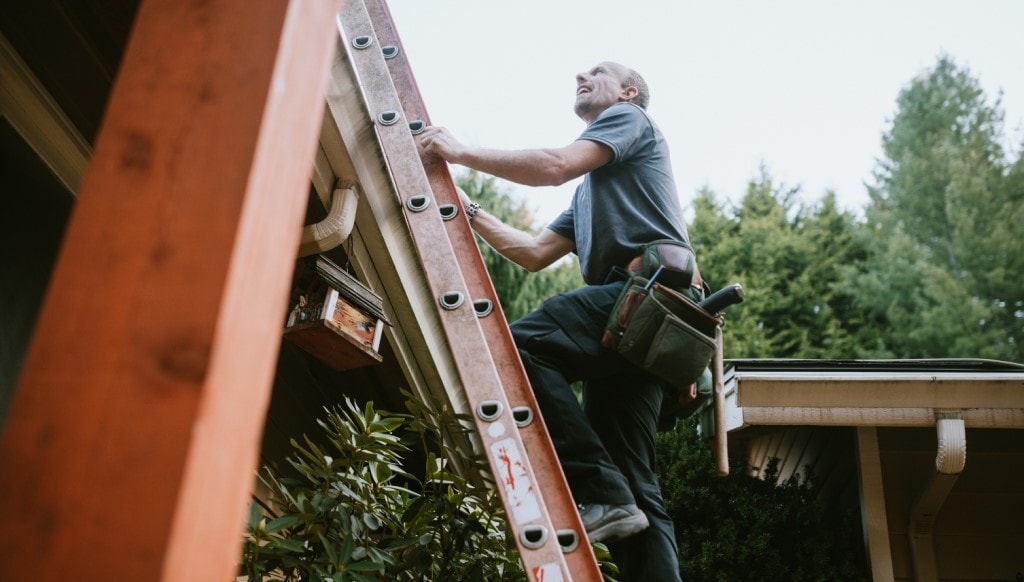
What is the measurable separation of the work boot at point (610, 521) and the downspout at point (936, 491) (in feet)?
8.43

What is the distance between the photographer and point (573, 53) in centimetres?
2898

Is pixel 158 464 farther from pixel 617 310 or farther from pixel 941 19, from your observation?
pixel 941 19

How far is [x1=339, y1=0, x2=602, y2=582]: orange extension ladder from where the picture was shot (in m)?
1.97

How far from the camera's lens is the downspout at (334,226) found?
2.42m

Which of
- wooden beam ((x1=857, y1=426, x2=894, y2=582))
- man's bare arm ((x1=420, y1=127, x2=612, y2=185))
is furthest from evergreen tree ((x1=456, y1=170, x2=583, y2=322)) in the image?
man's bare arm ((x1=420, y1=127, x2=612, y2=185))

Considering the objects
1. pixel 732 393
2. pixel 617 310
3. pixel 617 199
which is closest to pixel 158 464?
pixel 617 310

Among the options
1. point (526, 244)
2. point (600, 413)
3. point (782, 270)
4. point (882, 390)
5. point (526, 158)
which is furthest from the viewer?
point (782, 270)

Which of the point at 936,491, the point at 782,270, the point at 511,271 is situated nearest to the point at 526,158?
the point at 936,491

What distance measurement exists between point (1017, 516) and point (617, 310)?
12.1ft

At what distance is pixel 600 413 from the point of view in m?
2.75

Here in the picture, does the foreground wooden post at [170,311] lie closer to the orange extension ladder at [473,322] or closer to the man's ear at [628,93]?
the orange extension ladder at [473,322]

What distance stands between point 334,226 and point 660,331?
95 cm

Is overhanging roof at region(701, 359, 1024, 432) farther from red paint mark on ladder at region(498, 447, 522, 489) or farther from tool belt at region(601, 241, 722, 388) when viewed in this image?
red paint mark on ladder at region(498, 447, 522, 489)

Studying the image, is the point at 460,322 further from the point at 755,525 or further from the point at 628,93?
the point at 755,525
